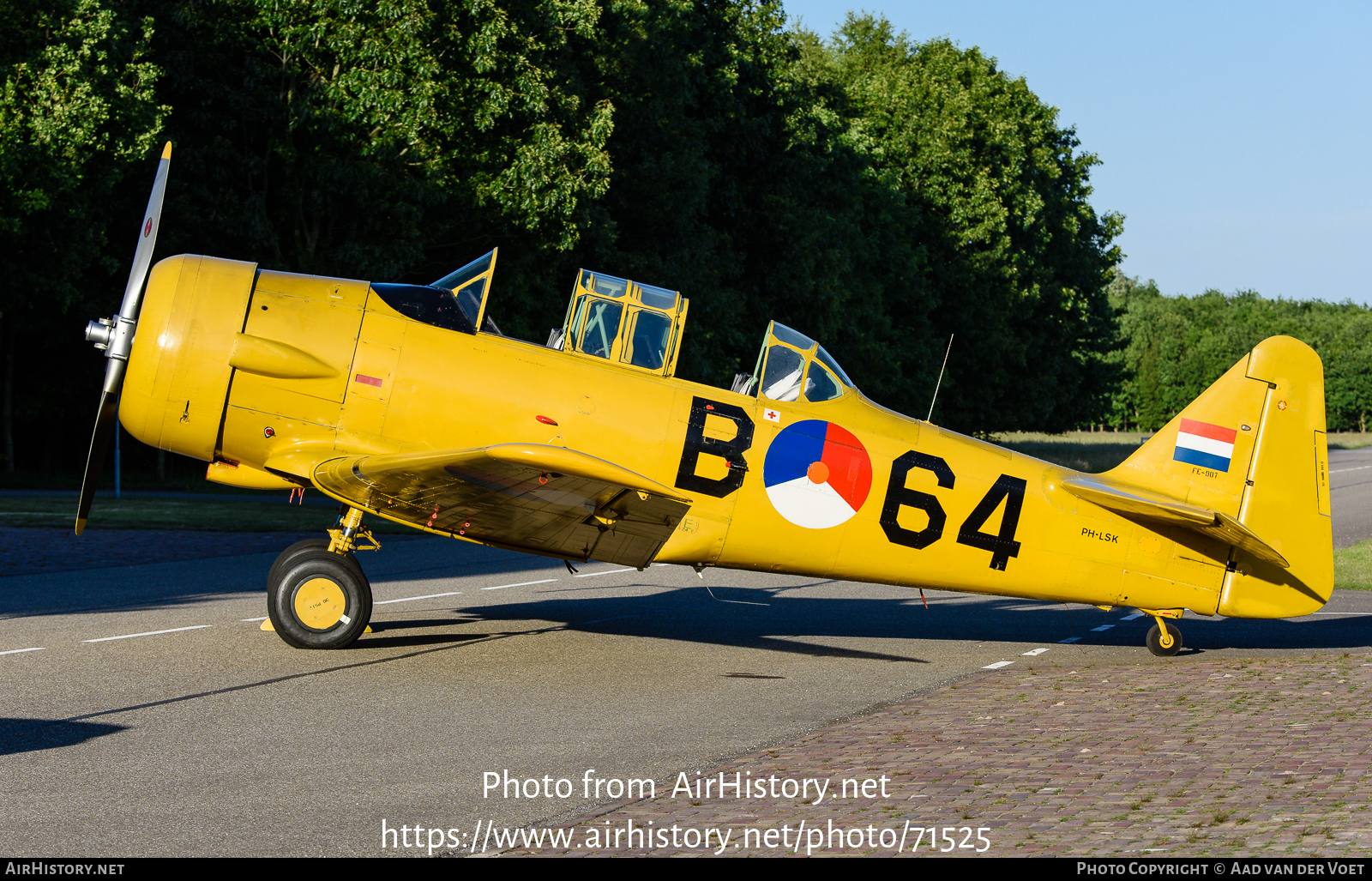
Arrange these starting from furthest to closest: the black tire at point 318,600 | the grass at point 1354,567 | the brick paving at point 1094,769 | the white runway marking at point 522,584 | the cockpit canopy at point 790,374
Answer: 1. the grass at point 1354,567
2. the white runway marking at point 522,584
3. the cockpit canopy at point 790,374
4. the black tire at point 318,600
5. the brick paving at point 1094,769

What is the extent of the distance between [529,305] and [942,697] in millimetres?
20770

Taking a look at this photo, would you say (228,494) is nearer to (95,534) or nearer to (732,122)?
(95,534)

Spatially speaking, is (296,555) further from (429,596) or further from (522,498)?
(429,596)

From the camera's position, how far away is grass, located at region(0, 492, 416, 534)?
19391 millimetres

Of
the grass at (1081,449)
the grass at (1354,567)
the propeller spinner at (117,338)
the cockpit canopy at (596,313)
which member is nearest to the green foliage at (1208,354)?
the grass at (1081,449)

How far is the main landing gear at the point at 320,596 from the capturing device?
9289mm

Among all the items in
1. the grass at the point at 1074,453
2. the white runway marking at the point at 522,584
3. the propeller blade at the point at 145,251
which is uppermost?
the grass at the point at 1074,453

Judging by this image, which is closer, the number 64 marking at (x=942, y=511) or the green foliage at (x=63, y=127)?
the number 64 marking at (x=942, y=511)

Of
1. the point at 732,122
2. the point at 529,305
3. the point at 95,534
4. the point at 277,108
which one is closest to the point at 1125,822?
the point at 95,534

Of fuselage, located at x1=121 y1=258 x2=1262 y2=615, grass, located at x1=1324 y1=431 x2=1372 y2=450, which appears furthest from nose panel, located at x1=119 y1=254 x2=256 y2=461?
grass, located at x1=1324 y1=431 x2=1372 y2=450

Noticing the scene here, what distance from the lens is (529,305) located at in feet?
91.7

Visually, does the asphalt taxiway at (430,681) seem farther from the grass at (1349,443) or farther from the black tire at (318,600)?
the grass at (1349,443)

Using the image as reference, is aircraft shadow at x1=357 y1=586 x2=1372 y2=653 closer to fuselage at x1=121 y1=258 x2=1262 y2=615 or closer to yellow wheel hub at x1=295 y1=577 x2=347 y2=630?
yellow wheel hub at x1=295 y1=577 x2=347 y2=630

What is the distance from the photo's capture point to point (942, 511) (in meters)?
10.1
